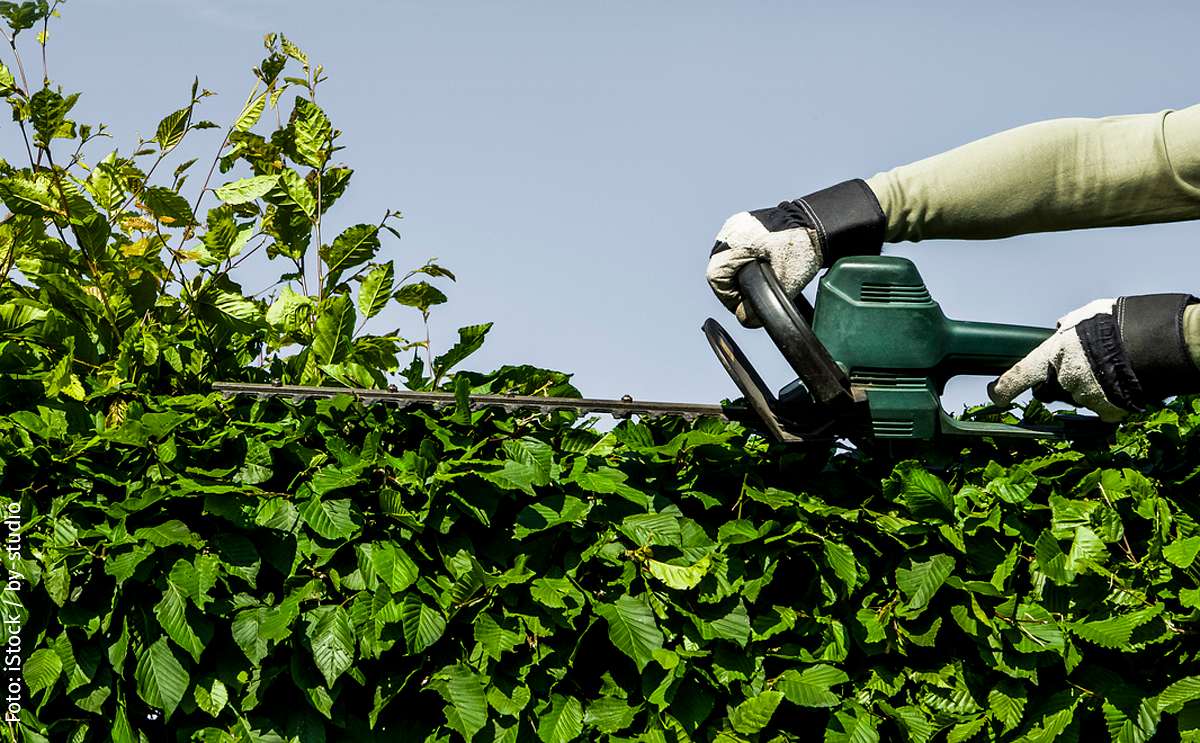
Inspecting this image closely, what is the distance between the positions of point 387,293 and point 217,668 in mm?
1156

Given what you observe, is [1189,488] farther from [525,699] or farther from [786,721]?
[525,699]

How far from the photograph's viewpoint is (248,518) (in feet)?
9.31

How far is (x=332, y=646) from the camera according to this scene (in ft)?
9.16

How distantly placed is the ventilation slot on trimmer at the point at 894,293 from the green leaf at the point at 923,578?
0.62m

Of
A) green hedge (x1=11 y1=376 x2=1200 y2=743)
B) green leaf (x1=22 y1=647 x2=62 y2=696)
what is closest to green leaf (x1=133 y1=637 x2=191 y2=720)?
green hedge (x1=11 y1=376 x2=1200 y2=743)

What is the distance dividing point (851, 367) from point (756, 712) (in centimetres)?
85

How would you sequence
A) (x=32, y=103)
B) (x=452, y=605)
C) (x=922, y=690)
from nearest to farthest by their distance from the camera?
(x=452, y=605) → (x=922, y=690) → (x=32, y=103)

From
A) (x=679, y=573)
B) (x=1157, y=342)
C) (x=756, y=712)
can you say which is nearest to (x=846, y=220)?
(x=1157, y=342)

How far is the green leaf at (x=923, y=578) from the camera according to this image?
2928 mm

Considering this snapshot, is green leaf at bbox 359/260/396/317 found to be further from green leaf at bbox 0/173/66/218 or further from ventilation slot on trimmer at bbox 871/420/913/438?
ventilation slot on trimmer at bbox 871/420/913/438

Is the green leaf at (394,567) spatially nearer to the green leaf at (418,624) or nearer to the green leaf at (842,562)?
the green leaf at (418,624)

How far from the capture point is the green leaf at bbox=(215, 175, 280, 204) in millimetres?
3553

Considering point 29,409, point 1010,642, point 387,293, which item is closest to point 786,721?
point 1010,642

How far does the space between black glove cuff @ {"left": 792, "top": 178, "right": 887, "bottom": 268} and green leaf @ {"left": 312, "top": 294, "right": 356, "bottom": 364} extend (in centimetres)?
120
